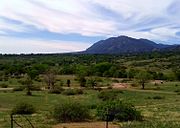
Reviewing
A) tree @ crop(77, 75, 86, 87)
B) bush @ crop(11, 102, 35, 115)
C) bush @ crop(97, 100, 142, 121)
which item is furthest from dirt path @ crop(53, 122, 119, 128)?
tree @ crop(77, 75, 86, 87)

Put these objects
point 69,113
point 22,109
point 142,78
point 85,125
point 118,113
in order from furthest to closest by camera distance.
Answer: point 142,78 → point 22,109 → point 118,113 → point 69,113 → point 85,125

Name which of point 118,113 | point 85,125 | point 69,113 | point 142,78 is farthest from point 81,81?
point 85,125

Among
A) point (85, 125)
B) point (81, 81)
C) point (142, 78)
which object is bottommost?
point (81, 81)

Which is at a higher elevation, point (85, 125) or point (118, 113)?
point (118, 113)

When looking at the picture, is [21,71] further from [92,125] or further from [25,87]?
[92,125]

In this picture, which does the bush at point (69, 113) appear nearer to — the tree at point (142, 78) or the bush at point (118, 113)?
the bush at point (118, 113)

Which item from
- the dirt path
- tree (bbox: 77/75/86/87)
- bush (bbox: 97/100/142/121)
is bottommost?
tree (bbox: 77/75/86/87)

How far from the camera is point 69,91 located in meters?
64.1

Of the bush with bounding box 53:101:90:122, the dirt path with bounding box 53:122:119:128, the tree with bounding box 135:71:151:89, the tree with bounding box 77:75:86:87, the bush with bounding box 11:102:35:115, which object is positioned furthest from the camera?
the tree with bounding box 77:75:86:87

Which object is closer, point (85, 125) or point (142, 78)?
point (85, 125)

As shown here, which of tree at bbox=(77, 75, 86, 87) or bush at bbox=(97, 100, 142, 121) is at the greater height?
bush at bbox=(97, 100, 142, 121)

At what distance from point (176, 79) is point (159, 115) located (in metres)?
75.2

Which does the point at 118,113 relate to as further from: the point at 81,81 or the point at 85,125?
the point at 81,81

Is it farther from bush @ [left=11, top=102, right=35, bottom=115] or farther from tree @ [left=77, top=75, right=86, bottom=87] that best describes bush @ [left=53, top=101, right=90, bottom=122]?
tree @ [left=77, top=75, right=86, bottom=87]
